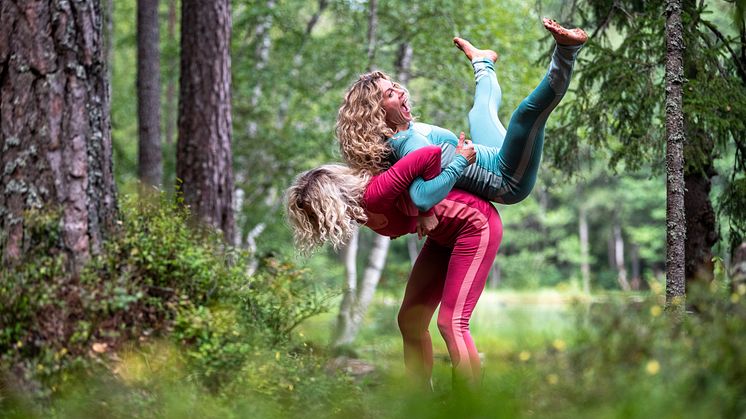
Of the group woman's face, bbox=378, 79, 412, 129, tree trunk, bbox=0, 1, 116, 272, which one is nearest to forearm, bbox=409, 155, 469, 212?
woman's face, bbox=378, 79, 412, 129

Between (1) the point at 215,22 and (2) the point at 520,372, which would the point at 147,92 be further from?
(2) the point at 520,372

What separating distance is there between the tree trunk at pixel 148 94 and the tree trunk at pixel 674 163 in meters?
8.63

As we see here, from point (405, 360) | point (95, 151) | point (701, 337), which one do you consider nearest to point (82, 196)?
point (95, 151)

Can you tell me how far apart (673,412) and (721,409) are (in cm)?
20

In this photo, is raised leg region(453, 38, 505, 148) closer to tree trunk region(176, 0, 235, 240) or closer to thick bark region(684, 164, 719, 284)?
thick bark region(684, 164, 719, 284)

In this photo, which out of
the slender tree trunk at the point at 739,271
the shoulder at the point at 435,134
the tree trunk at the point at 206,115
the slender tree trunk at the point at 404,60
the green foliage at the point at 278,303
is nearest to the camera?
the slender tree trunk at the point at 739,271

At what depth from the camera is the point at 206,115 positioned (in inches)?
308

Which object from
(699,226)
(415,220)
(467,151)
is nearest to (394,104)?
(467,151)

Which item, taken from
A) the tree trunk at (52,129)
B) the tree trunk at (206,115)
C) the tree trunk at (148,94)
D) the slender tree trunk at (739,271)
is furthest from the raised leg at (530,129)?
the tree trunk at (148,94)

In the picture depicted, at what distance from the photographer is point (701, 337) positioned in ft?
8.32

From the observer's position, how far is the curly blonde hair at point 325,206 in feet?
13.6

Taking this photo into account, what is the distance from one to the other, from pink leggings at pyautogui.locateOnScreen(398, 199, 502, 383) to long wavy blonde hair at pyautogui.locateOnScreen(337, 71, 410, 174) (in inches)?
19.2

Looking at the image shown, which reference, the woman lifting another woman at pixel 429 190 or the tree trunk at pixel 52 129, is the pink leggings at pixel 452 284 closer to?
the woman lifting another woman at pixel 429 190

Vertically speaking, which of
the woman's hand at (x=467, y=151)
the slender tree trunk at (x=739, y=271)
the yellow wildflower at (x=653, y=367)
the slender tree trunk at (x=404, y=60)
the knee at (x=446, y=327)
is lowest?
the knee at (x=446, y=327)
